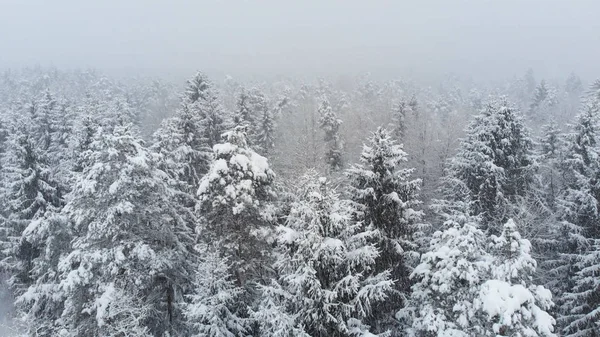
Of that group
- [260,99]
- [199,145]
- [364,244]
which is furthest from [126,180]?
[260,99]

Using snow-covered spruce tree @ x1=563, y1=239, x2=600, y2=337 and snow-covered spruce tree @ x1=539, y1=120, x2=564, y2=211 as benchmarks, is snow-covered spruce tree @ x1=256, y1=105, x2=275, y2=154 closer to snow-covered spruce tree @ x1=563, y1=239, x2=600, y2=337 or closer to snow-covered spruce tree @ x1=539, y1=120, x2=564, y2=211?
snow-covered spruce tree @ x1=539, y1=120, x2=564, y2=211

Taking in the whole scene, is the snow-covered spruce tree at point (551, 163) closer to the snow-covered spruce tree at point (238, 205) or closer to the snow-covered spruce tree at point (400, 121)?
the snow-covered spruce tree at point (400, 121)

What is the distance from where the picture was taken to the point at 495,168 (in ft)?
82.7

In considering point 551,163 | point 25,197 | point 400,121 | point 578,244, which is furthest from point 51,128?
point 551,163

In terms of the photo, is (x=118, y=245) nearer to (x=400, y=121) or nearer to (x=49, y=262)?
(x=49, y=262)

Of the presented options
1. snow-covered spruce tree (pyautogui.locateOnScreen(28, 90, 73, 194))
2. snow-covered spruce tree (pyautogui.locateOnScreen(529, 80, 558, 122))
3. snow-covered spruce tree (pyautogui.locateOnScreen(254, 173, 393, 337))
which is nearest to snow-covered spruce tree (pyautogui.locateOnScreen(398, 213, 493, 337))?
snow-covered spruce tree (pyautogui.locateOnScreen(254, 173, 393, 337))

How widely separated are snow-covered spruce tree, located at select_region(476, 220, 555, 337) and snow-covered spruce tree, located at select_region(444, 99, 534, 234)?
11.2 m

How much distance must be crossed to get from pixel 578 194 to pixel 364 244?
13.8 m

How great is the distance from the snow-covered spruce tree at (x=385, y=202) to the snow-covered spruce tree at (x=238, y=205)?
12.8 ft

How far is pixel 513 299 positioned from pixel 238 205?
32.6ft

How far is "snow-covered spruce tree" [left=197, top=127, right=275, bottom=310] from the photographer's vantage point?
1731cm

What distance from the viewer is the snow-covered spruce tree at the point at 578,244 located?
21.4 metres

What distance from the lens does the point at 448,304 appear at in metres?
14.6

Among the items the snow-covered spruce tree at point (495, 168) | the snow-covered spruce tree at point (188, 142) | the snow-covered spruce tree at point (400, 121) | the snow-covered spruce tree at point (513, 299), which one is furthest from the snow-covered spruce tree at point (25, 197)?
the snow-covered spruce tree at point (400, 121)
